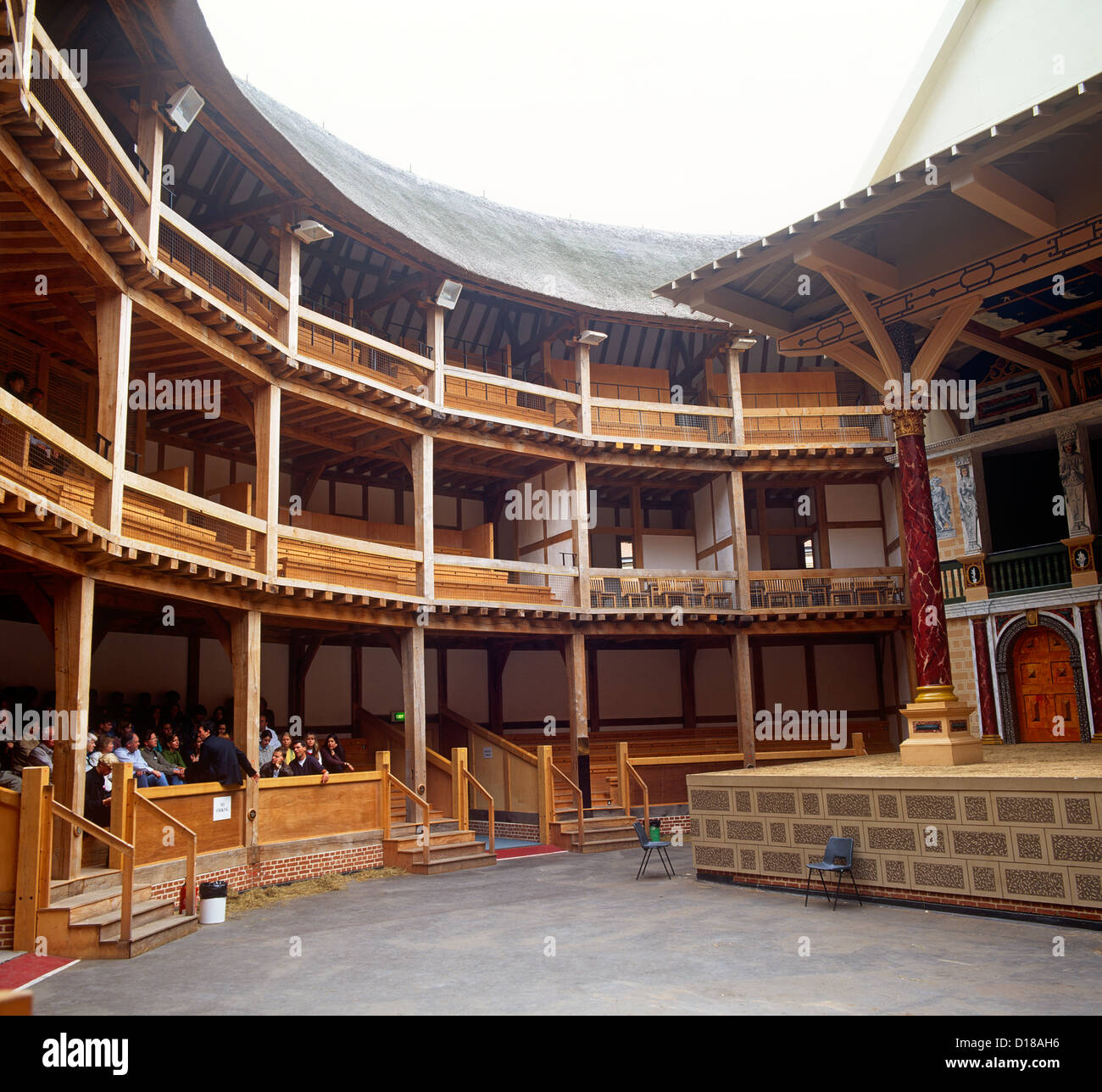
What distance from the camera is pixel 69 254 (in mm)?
10742

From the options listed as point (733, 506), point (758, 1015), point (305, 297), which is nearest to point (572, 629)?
point (733, 506)

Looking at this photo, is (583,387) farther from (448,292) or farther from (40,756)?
(40,756)

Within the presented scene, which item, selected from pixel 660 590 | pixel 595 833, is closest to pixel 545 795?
pixel 595 833

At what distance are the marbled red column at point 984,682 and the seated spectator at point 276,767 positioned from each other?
13.1m

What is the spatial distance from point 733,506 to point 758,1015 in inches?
624

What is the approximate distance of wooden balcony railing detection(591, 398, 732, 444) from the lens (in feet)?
69.2

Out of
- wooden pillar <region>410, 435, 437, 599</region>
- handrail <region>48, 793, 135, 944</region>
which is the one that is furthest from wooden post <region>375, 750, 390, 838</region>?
handrail <region>48, 793, 135, 944</region>

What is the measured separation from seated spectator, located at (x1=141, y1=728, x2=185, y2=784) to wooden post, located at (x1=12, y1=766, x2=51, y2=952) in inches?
134

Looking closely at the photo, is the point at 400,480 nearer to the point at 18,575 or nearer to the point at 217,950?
the point at 18,575

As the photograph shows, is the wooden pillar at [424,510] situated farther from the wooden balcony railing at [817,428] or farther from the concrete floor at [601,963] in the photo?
the wooden balcony railing at [817,428]

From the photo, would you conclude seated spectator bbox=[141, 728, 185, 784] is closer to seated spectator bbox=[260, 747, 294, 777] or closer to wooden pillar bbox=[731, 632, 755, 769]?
seated spectator bbox=[260, 747, 294, 777]

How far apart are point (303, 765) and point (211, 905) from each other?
4.26 meters

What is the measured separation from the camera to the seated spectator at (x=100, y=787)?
37.4ft

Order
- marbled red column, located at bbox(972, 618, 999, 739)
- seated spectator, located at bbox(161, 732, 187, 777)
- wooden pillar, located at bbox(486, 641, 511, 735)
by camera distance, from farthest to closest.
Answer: wooden pillar, located at bbox(486, 641, 511, 735) → marbled red column, located at bbox(972, 618, 999, 739) → seated spectator, located at bbox(161, 732, 187, 777)
